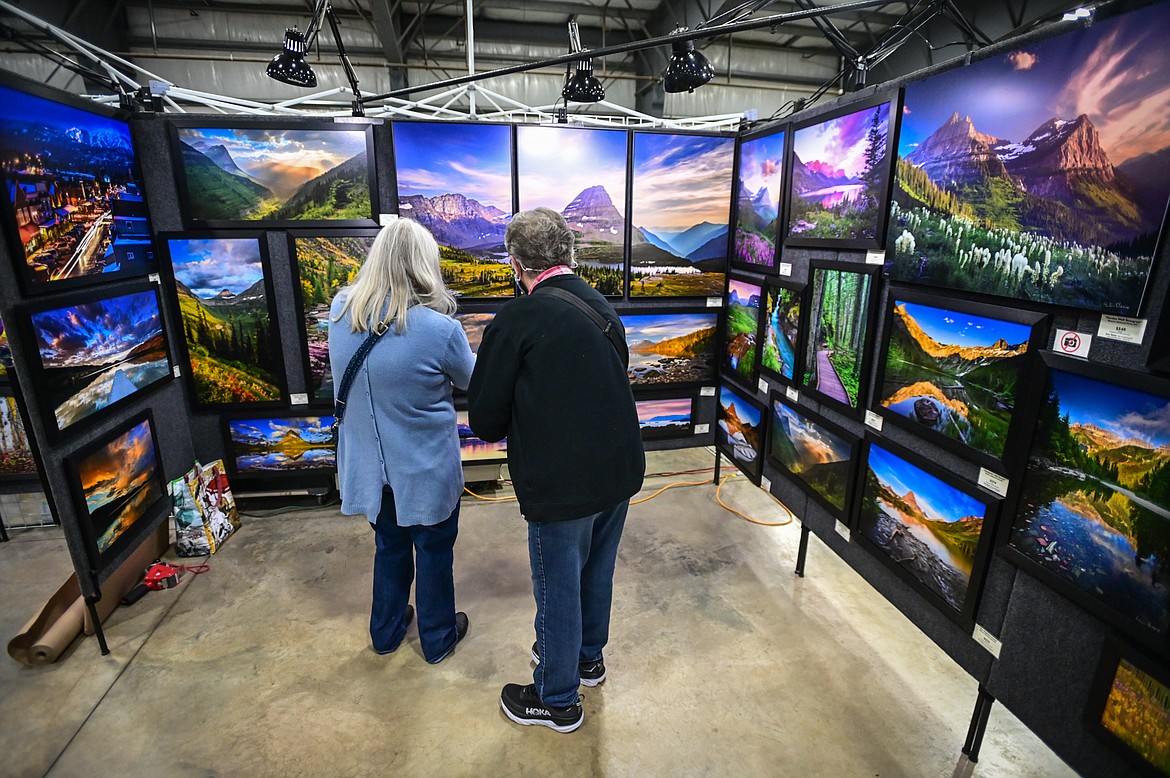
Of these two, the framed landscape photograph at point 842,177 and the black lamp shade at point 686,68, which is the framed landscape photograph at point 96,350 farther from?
the framed landscape photograph at point 842,177

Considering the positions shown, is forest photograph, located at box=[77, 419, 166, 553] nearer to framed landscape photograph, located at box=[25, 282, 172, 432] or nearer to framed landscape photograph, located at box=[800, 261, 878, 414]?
framed landscape photograph, located at box=[25, 282, 172, 432]

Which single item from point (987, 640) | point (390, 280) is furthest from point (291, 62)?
point (987, 640)

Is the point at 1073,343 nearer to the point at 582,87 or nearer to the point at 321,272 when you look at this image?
the point at 582,87

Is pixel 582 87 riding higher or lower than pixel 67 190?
higher

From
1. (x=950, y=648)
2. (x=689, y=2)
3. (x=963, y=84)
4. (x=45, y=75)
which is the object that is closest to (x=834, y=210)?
(x=963, y=84)

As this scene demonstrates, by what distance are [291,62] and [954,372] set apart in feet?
9.48

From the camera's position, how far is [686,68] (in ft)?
7.84

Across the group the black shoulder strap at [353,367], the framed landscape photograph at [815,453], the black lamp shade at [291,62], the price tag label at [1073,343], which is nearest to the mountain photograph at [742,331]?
the framed landscape photograph at [815,453]

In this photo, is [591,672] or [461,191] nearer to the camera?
[591,672]

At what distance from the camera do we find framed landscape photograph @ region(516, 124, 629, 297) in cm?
296

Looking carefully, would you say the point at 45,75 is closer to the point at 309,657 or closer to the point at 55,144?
the point at 55,144

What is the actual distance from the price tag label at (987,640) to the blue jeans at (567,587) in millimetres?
1112

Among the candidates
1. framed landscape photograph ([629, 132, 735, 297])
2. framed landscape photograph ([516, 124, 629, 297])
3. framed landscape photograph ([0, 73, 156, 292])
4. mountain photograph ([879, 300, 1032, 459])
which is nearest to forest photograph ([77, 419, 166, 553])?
framed landscape photograph ([0, 73, 156, 292])

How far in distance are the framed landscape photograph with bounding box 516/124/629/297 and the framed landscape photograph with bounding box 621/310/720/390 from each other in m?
0.26
